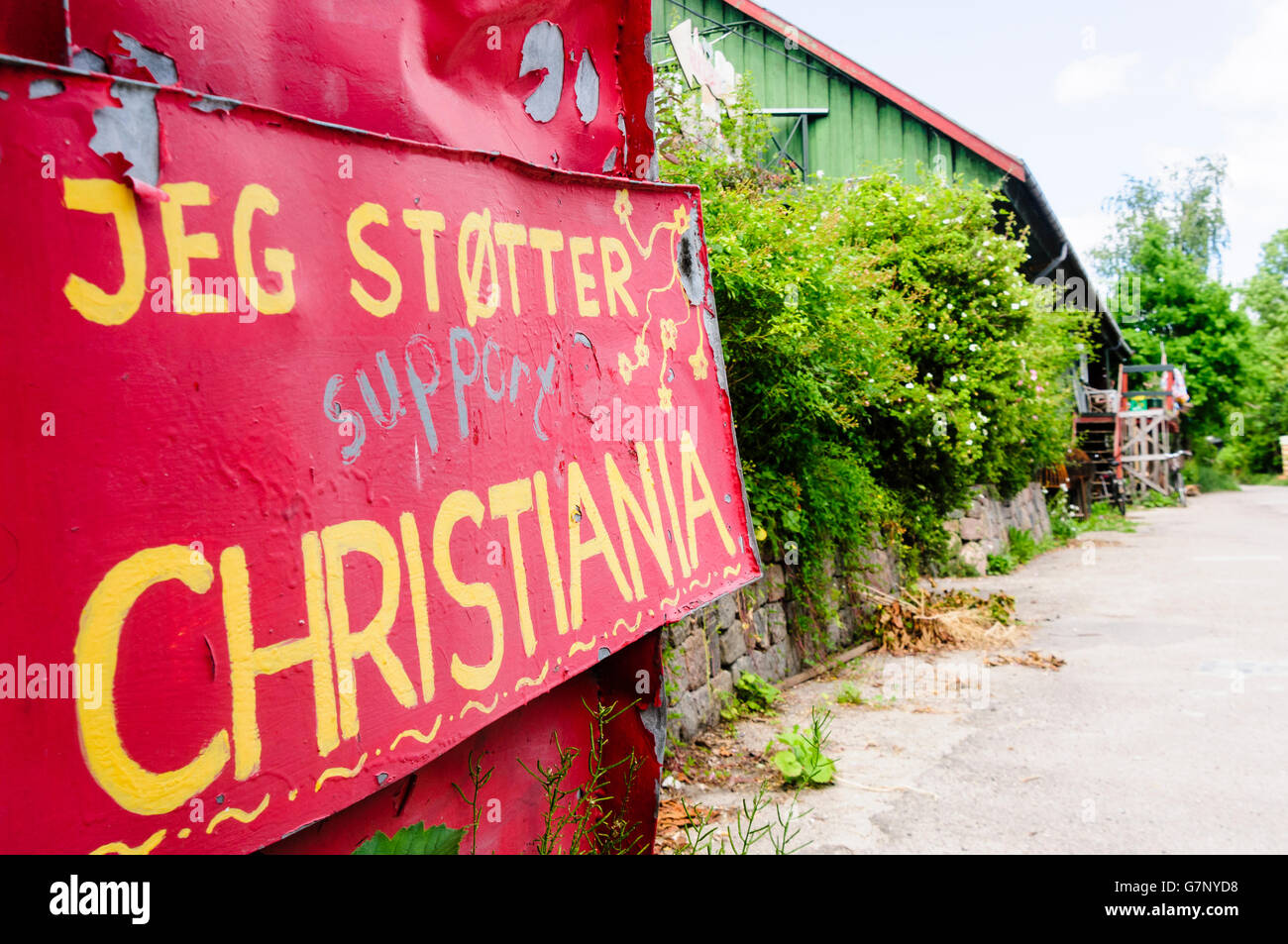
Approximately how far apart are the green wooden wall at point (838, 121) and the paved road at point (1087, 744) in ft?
25.1

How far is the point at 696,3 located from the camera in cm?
1308

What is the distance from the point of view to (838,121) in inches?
527

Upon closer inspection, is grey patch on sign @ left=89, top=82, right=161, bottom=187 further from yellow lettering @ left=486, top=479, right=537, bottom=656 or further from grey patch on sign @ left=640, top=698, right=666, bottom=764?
grey patch on sign @ left=640, top=698, right=666, bottom=764

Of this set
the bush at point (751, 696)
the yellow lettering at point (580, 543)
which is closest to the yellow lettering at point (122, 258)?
the yellow lettering at point (580, 543)

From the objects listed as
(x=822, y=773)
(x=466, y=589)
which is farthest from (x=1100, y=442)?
(x=466, y=589)

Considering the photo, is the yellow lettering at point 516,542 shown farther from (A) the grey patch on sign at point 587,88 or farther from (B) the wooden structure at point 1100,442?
(B) the wooden structure at point 1100,442

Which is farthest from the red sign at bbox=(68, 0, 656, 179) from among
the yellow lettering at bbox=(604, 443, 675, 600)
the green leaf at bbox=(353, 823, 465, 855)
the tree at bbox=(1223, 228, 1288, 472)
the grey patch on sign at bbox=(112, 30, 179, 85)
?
the tree at bbox=(1223, 228, 1288, 472)

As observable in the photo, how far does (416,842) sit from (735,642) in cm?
392

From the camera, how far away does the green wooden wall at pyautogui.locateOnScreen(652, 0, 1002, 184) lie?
13.2 meters

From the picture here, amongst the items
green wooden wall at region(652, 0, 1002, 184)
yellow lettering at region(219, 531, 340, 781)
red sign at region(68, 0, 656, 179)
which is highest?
green wooden wall at region(652, 0, 1002, 184)

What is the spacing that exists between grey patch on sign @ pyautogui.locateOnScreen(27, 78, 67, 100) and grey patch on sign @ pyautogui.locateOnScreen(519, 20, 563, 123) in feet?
4.56

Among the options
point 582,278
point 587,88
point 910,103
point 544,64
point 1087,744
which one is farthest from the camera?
point 910,103

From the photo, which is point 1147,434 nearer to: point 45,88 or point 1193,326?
point 1193,326
